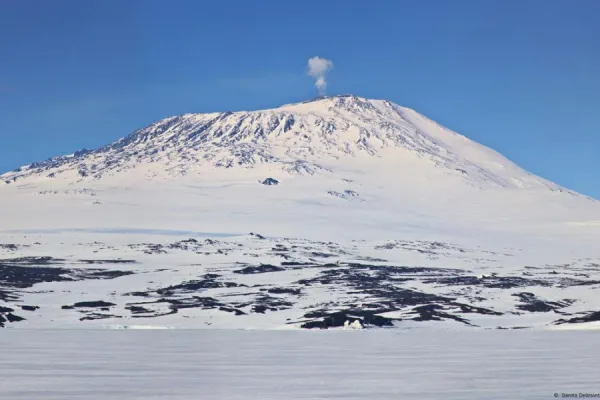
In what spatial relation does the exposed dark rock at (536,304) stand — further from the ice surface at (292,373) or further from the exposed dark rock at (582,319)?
the ice surface at (292,373)

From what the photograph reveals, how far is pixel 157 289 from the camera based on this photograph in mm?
152875

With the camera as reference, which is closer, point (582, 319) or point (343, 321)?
point (343, 321)

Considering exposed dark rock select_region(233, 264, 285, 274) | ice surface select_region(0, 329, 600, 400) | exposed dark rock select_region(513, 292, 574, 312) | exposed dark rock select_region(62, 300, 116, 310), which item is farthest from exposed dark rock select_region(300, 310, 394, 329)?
exposed dark rock select_region(233, 264, 285, 274)

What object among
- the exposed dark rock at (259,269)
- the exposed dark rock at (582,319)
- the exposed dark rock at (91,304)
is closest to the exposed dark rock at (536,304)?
the exposed dark rock at (582,319)

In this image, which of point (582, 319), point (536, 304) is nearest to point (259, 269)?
point (536, 304)

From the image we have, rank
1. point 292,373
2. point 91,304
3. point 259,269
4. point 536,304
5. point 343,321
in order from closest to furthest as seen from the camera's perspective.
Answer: point 292,373 → point 343,321 → point 536,304 → point 91,304 → point 259,269

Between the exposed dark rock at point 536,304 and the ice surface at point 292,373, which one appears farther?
the exposed dark rock at point 536,304

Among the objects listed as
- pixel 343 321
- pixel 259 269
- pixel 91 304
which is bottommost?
pixel 91 304

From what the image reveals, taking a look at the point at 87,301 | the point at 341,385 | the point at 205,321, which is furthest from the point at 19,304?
the point at 341,385

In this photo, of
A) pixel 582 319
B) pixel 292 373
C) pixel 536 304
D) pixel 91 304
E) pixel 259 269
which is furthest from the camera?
pixel 259 269

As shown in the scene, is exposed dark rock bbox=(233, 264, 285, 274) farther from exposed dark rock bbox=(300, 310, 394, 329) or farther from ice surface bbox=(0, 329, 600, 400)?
ice surface bbox=(0, 329, 600, 400)

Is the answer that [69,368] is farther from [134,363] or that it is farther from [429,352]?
[429,352]

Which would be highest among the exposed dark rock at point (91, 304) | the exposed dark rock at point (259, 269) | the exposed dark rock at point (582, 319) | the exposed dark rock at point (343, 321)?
the exposed dark rock at point (259, 269)

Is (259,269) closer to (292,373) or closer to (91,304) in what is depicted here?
(91,304)
